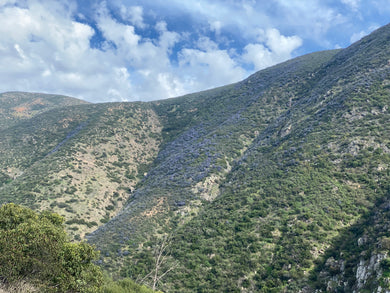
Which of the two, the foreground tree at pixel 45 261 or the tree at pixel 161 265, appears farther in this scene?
the tree at pixel 161 265

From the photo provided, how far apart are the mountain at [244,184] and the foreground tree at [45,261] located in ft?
37.8

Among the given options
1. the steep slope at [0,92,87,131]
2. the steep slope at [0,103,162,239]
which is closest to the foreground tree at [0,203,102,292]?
the steep slope at [0,103,162,239]

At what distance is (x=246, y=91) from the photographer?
8488 centimetres

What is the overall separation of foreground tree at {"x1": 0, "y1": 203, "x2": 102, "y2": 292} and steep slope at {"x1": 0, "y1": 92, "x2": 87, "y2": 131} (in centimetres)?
10984

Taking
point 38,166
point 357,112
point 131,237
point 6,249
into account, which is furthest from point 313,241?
point 38,166

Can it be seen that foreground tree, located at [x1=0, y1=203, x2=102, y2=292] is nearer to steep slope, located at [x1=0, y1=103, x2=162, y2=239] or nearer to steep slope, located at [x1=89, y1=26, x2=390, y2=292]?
steep slope, located at [x1=89, y1=26, x2=390, y2=292]

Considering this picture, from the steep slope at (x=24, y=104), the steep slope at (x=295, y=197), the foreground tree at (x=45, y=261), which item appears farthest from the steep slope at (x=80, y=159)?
the steep slope at (x=24, y=104)

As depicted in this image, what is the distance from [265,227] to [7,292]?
24.1 m

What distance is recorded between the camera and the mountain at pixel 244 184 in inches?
938

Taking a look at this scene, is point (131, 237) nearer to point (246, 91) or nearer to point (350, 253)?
point (350, 253)

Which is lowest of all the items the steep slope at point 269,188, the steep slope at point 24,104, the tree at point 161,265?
the tree at point 161,265

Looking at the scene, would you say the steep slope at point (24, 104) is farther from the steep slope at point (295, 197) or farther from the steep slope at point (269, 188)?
the steep slope at point (295, 197)

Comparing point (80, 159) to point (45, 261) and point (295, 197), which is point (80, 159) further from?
point (45, 261)

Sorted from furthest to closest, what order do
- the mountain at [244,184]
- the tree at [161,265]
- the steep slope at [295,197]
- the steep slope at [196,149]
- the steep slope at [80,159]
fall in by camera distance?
1. the steep slope at [80,159]
2. the steep slope at [196,149]
3. the tree at [161,265]
4. the steep slope at [295,197]
5. the mountain at [244,184]
